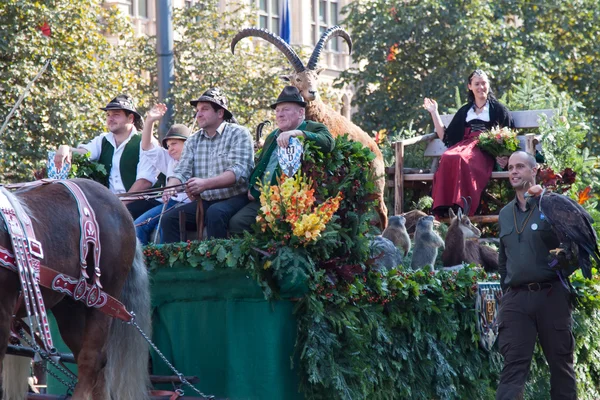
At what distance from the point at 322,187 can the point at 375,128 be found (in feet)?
54.5

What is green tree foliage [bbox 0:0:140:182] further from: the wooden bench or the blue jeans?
the blue jeans

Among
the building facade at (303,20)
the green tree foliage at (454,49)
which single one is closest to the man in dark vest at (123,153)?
the green tree foliage at (454,49)

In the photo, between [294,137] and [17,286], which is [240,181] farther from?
[17,286]

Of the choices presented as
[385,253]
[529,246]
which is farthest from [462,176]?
[529,246]

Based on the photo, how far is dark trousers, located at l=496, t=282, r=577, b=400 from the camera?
6824 millimetres

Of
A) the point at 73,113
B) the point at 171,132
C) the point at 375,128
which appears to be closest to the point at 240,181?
the point at 171,132

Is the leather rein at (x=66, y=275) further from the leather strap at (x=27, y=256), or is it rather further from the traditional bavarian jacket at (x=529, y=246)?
the traditional bavarian jacket at (x=529, y=246)

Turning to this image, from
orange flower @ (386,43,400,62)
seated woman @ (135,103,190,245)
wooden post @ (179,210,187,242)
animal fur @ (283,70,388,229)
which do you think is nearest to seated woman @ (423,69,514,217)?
animal fur @ (283,70,388,229)

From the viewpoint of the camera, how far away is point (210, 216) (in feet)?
23.0

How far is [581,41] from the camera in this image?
77.2 ft

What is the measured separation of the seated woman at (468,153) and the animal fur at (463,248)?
815 millimetres

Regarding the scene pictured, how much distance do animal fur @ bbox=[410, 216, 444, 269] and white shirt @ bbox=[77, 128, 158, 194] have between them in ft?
7.22

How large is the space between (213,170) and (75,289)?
78.2 inches

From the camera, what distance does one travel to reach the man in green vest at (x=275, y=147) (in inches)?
270
